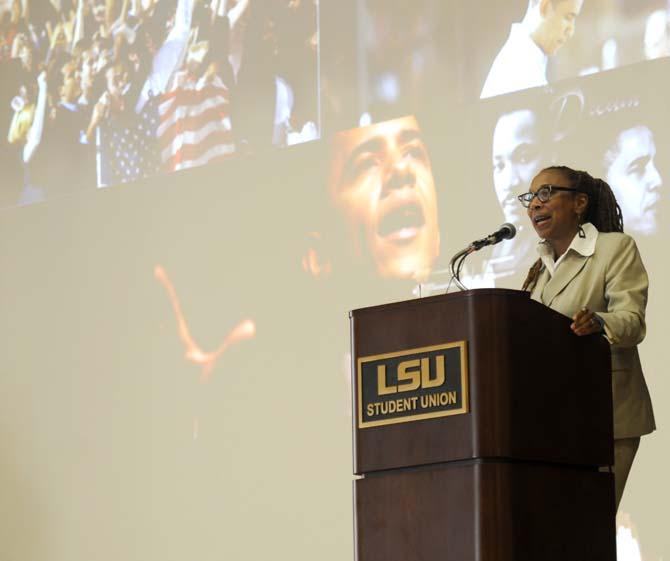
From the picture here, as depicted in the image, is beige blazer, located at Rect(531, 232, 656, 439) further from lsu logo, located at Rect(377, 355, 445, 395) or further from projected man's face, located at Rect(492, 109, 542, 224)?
projected man's face, located at Rect(492, 109, 542, 224)

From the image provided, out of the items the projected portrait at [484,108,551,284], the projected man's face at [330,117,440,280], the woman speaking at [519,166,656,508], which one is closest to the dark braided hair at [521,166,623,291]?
the woman speaking at [519,166,656,508]

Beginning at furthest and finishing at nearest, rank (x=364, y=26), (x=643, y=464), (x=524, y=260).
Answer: (x=364, y=26), (x=524, y=260), (x=643, y=464)

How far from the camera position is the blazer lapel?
103 inches

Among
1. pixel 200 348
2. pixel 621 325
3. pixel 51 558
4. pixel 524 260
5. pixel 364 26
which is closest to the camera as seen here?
pixel 621 325

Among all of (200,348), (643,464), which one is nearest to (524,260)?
(643,464)

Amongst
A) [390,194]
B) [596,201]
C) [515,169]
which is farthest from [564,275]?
[390,194]

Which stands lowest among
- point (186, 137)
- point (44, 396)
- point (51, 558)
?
point (51, 558)

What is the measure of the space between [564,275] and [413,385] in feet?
1.73

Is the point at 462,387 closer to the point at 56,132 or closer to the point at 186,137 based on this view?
the point at 186,137

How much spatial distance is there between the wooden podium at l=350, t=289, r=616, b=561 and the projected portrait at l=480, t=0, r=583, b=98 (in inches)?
80.0

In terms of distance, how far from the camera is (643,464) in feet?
12.8

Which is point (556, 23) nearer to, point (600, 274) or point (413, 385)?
point (600, 274)

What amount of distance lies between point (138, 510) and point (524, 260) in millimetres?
2002

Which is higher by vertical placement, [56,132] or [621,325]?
[56,132]
